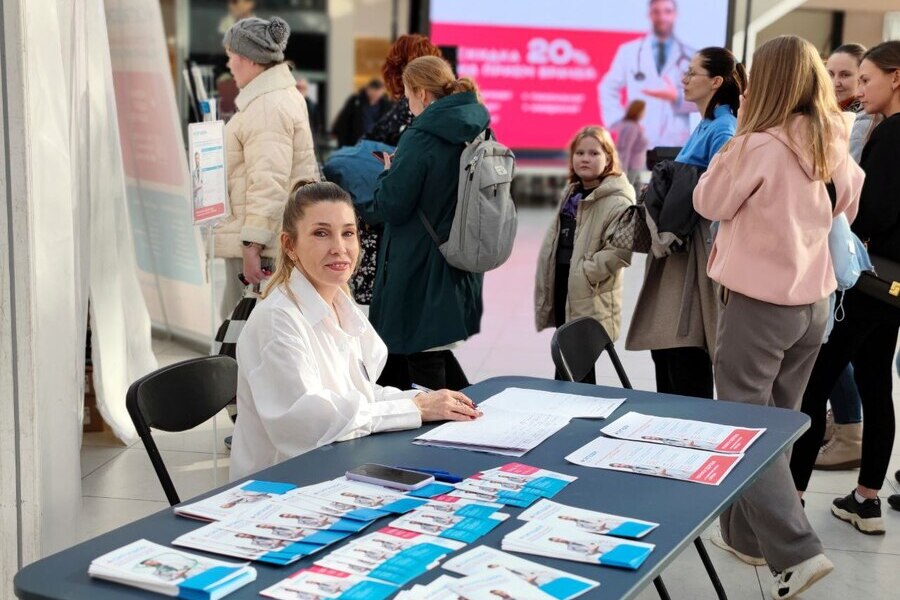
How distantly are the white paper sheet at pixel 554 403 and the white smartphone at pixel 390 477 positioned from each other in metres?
0.59

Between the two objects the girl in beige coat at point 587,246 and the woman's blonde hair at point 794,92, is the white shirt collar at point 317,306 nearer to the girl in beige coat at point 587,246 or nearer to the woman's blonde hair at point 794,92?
the woman's blonde hair at point 794,92

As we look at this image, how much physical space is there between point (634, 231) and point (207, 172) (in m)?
1.51

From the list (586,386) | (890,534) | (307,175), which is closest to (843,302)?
(890,534)

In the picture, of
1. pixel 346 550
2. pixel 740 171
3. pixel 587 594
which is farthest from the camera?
pixel 740 171

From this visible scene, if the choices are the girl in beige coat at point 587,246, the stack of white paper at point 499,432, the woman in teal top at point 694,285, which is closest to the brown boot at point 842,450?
the woman in teal top at point 694,285

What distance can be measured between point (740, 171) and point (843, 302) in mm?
847

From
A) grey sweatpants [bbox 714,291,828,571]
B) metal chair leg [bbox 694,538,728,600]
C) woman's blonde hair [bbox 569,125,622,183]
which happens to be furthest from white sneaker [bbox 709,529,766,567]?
woman's blonde hair [bbox 569,125,622,183]

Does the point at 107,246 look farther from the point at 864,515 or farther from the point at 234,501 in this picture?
the point at 864,515

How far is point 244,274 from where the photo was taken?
164 inches

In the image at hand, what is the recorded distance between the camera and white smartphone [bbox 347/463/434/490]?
1911mm

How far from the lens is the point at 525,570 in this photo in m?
1.56

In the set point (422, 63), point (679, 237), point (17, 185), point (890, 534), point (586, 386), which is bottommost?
point (890, 534)

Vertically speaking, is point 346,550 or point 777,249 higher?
point 777,249

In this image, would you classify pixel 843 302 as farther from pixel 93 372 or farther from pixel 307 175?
pixel 93 372
